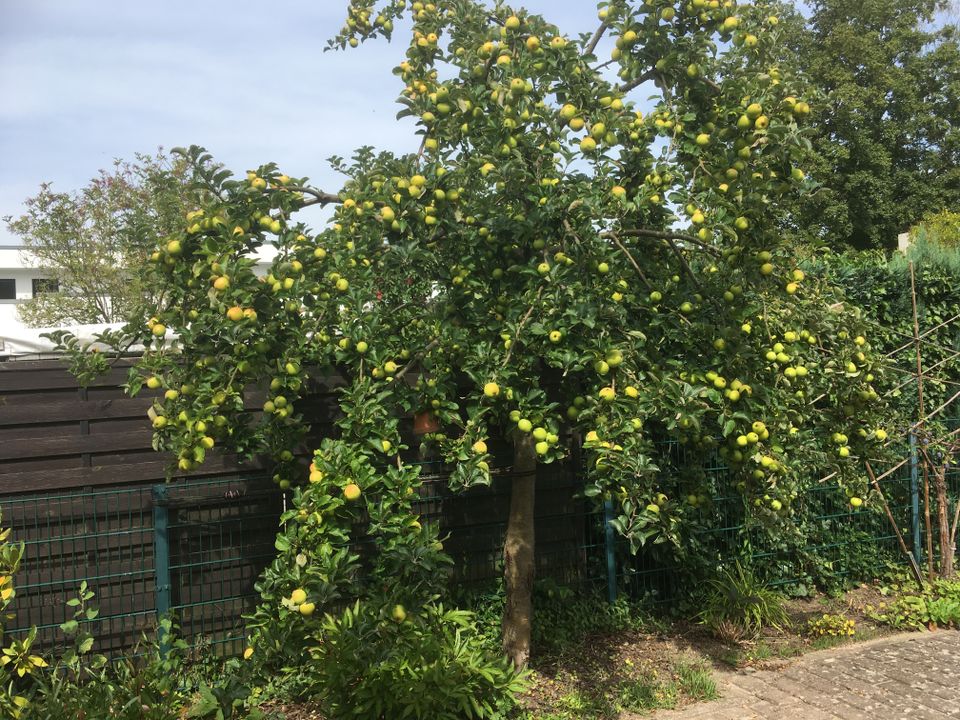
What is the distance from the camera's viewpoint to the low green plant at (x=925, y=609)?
5.48 meters

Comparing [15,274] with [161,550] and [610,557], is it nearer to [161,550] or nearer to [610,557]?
[161,550]

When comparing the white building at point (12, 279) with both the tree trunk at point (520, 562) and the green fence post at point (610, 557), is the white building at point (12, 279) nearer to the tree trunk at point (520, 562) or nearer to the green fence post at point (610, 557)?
the green fence post at point (610, 557)

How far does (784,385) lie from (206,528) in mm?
3415

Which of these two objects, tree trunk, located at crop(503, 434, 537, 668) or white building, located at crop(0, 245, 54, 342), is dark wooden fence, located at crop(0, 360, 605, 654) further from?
white building, located at crop(0, 245, 54, 342)

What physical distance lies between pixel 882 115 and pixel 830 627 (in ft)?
77.9

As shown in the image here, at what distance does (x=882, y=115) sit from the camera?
24.5 metres

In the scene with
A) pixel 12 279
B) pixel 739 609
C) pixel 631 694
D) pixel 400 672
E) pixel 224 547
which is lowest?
pixel 631 694

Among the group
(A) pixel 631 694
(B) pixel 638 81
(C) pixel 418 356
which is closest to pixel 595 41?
(B) pixel 638 81

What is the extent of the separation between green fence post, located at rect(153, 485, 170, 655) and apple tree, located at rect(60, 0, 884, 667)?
662 millimetres

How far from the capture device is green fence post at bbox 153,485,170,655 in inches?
172

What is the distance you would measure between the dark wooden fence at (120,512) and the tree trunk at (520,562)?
404mm

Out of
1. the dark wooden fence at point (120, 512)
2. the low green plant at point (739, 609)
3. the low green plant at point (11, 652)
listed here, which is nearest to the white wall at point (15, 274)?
the dark wooden fence at point (120, 512)

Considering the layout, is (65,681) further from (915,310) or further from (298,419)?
(915,310)

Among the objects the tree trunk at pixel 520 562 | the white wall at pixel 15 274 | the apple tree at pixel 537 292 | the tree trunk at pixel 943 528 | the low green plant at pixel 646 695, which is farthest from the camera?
the white wall at pixel 15 274
